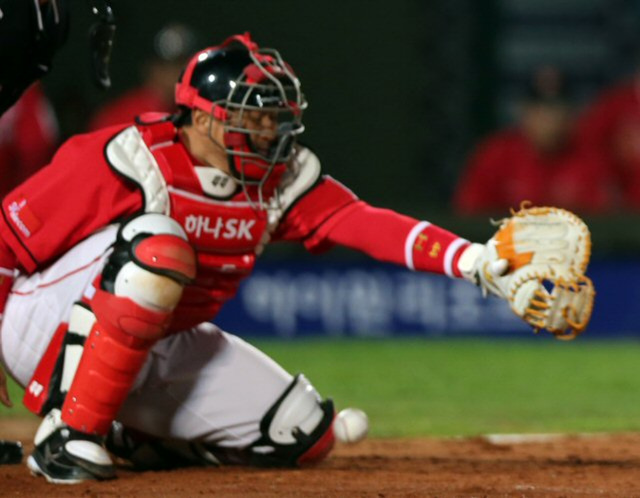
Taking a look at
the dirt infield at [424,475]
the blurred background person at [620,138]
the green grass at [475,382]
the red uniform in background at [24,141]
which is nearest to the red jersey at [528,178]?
the blurred background person at [620,138]

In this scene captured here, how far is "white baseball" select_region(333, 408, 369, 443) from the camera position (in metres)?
4.84

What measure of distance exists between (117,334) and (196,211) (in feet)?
1.67

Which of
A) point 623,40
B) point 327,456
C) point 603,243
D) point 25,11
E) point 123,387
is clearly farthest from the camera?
point 623,40

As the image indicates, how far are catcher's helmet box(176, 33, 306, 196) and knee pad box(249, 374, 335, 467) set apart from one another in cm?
73

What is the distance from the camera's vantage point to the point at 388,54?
1184 centimetres

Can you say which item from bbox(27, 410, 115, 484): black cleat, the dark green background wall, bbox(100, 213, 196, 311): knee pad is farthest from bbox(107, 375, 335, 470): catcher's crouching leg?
the dark green background wall

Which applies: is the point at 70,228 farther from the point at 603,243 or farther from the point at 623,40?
the point at 623,40

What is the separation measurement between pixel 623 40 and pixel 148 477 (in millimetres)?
7599

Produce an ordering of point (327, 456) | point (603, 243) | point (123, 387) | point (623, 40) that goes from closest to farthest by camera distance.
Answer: point (123, 387) → point (327, 456) → point (603, 243) → point (623, 40)

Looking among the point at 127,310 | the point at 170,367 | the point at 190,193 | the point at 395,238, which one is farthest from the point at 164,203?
the point at 395,238

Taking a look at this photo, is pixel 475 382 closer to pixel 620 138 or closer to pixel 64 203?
pixel 620 138

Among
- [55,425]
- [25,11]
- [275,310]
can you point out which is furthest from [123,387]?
[275,310]

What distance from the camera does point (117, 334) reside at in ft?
→ 14.6

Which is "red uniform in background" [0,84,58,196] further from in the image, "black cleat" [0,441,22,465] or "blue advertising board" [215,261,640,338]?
"black cleat" [0,441,22,465]
